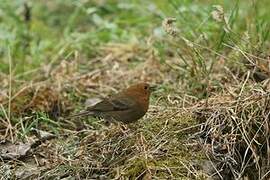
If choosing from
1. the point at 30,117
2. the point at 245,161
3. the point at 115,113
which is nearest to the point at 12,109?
the point at 30,117

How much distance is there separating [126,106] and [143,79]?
1182 mm

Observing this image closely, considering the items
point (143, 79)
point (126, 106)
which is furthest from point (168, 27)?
point (143, 79)

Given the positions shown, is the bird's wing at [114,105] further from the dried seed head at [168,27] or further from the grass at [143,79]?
the dried seed head at [168,27]

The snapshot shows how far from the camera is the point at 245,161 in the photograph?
428 centimetres

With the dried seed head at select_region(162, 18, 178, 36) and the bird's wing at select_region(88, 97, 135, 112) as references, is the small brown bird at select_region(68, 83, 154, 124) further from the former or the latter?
the dried seed head at select_region(162, 18, 178, 36)

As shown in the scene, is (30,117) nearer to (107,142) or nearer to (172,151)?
(107,142)

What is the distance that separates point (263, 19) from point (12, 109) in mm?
1972

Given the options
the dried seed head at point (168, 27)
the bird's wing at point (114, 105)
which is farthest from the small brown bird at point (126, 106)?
the dried seed head at point (168, 27)

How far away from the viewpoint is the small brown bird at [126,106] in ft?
15.5

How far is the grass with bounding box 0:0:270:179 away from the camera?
4.20 meters

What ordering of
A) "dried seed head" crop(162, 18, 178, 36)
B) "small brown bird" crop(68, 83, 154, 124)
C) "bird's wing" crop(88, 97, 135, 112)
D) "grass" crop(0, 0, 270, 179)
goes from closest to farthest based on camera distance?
"grass" crop(0, 0, 270, 179) < "dried seed head" crop(162, 18, 178, 36) < "small brown bird" crop(68, 83, 154, 124) < "bird's wing" crop(88, 97, 135, 112)

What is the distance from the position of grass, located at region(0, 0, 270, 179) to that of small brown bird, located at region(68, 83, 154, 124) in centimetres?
9

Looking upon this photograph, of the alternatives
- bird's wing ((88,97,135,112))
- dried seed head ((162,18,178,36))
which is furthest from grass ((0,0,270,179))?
bird's wing ((88,97,135,112))

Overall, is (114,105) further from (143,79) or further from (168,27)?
(143,79)
